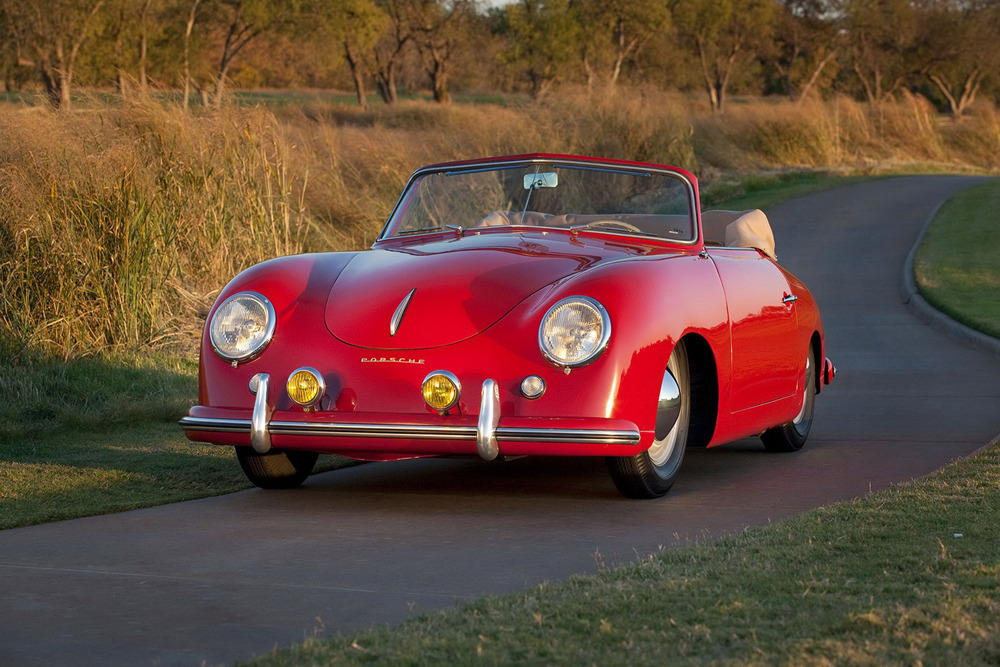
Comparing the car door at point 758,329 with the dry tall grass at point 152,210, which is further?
the dry tall grass at point 152,210

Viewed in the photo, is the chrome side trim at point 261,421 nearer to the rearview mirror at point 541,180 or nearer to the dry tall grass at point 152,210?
the rearview mirror at point 541,180

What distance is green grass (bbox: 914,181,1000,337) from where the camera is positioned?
1397 cm

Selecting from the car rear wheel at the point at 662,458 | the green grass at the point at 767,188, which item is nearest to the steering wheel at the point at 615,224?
the car rear wheel at the point at 662,458

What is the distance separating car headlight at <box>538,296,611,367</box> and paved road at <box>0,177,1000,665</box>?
658 mm

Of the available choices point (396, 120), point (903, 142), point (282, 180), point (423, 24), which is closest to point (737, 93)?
point (423, 24)

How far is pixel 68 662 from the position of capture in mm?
3176

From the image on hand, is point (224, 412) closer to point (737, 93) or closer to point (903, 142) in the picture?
point (903, 142)

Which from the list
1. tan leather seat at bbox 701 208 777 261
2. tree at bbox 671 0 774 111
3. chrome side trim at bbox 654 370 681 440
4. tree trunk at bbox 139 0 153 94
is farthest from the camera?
tree at bbox 671 0 774 111

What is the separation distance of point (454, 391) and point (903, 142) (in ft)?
128

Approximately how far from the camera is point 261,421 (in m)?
5.18

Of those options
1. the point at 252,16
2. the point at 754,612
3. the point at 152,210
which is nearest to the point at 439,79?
the point at 252,16

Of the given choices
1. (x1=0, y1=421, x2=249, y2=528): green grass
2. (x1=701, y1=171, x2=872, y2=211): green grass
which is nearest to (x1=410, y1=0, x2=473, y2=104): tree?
(x1=701, y1=171, x2=872, y2=211): green grass

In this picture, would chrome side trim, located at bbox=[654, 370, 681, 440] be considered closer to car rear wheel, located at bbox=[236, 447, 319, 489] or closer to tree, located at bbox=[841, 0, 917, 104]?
car rear wheel, located at bbox=[236, 447, 319, 489]

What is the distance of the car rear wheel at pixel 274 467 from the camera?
19.0 ft
